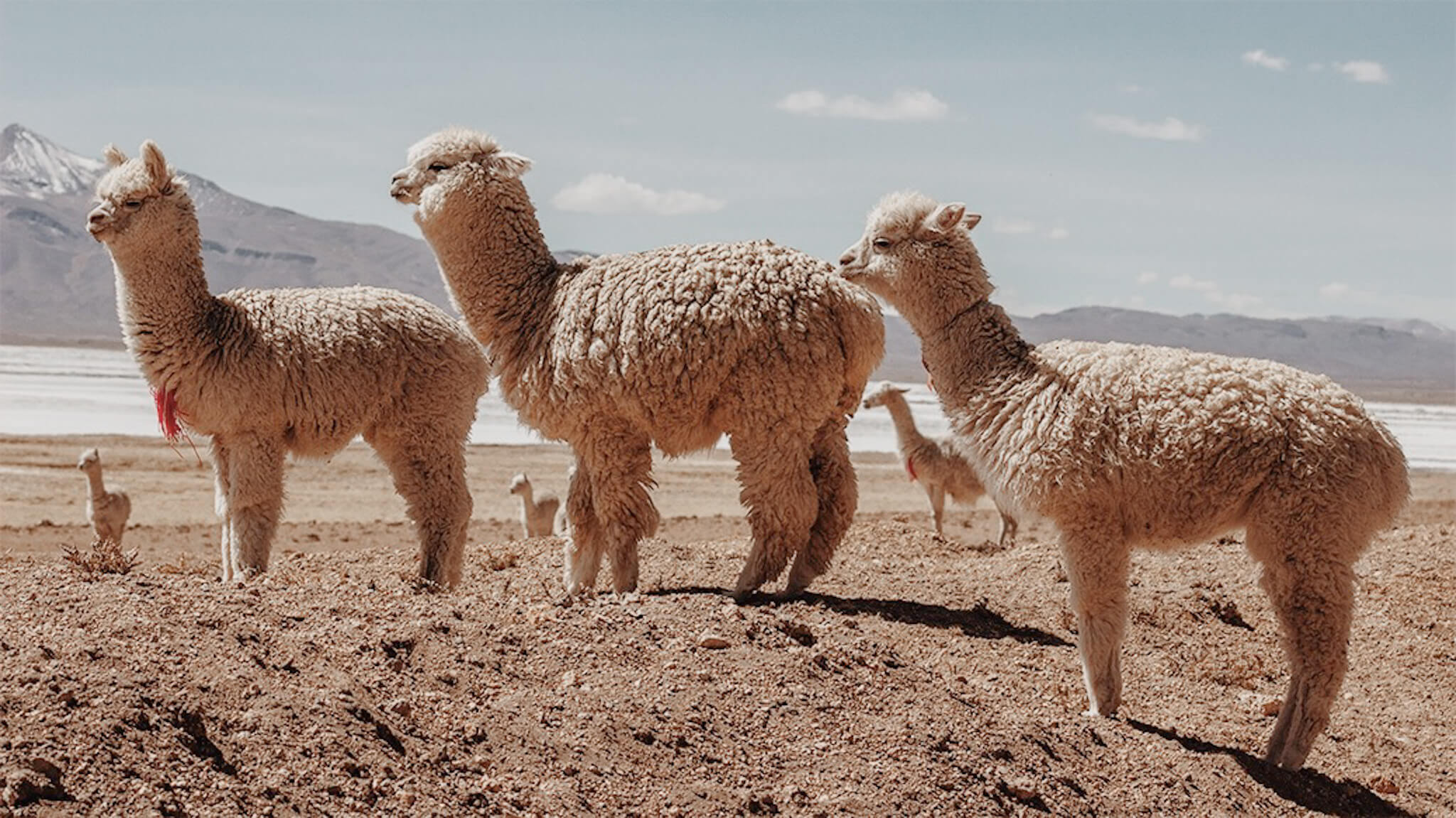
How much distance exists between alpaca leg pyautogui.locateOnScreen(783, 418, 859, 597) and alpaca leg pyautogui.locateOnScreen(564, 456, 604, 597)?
53.2 inches

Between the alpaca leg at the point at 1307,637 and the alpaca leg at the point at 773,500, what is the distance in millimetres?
2812

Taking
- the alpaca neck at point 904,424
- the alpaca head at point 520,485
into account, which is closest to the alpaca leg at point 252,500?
the alpaca head at point 520,485

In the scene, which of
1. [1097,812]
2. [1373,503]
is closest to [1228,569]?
[1373,503]

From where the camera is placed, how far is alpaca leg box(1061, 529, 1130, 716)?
7.86m

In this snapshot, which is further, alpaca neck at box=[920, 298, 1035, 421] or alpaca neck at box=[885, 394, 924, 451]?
A: alpaca neck at box=[885, 394, 924, 451]

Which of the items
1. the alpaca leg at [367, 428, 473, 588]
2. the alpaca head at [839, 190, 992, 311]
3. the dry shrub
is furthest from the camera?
the alpaca leg at [367, 428, 473, 588]

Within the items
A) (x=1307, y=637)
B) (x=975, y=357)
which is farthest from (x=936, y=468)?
(x=1307, y=637)

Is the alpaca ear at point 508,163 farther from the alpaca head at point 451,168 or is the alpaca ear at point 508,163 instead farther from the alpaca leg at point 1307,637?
the alpaca leg at point 1307,637

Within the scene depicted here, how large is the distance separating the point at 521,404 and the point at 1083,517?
382 cm

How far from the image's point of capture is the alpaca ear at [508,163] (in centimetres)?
1003

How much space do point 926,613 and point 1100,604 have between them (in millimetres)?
2113

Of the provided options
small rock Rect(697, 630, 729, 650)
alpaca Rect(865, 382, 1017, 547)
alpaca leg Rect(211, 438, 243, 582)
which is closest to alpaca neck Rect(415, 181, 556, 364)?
alpaca leg Rect(211, 438, 243, 582)

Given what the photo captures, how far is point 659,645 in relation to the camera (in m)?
7.35

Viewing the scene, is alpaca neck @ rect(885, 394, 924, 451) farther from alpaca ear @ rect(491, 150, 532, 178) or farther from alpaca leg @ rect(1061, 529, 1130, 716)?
alpaca leg @ rect(1061, 529, 1130, 716)
